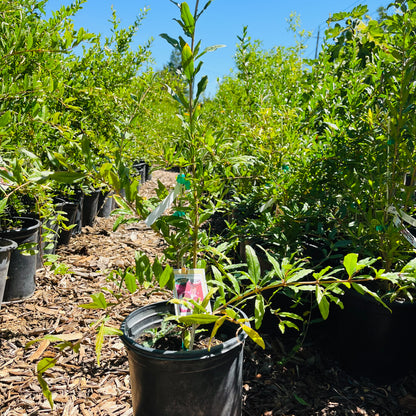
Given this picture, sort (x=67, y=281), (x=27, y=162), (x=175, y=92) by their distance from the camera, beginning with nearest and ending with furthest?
(x=175, y=92)
(x=27, y=162)
(x=67, y=281)

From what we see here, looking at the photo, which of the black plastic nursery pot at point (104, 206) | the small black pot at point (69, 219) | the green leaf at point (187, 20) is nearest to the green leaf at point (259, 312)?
the green leaf at point (187, 20)

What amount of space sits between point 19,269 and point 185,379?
1.74 meters

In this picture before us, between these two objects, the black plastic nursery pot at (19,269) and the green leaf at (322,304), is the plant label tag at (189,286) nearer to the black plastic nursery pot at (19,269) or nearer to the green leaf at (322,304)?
the green leaf at (322,304)

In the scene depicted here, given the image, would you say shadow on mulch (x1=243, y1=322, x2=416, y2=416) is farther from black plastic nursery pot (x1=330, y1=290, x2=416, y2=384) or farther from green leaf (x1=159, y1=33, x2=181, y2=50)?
green leaf (x1=159, y1=33, x2=181, y2=50)

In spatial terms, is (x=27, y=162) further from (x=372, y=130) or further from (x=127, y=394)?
(x=372, y=130)

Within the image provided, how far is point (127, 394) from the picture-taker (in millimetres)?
1716

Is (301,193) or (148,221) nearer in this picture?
(148,221)

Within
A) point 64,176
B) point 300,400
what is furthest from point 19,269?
point 300,400

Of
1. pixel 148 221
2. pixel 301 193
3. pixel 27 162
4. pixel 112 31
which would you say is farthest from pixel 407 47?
pixel 112 31

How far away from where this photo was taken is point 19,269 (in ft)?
8.12

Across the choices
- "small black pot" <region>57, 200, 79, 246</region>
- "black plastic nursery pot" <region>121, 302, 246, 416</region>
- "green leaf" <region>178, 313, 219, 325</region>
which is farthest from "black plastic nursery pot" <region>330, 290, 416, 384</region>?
"small black pot" <region>57, 200, 79, 246</region>

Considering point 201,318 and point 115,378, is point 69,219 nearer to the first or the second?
point 115,378

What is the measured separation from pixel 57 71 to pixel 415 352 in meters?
2.65

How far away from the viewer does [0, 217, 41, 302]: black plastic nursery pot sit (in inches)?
95.8
